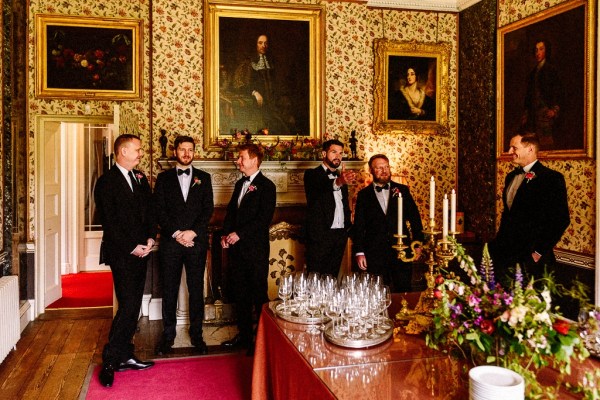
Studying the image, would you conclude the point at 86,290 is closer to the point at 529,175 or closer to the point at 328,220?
the point at 328,220

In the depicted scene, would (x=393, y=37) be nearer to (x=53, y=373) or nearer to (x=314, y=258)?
(x=314, y=258)

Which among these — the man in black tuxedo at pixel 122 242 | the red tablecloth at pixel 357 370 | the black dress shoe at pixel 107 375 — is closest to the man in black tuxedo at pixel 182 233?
the man in black tuxedo at pixel 122 242

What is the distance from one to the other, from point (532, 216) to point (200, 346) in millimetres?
2723

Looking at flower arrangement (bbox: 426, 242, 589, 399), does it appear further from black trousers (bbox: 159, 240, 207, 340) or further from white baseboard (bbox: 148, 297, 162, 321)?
white baseboard (bbox: 148, 297, 162, 321)

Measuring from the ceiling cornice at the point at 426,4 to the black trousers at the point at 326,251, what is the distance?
3166 millimetres

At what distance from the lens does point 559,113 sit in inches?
183

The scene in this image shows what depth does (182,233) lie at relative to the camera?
424 cm

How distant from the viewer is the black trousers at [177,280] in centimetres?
426

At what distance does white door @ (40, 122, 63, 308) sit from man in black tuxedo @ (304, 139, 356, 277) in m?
3.08

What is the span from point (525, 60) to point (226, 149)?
3126 millimetres

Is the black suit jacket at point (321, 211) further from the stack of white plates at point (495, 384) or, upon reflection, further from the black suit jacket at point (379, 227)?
the stack of white plates at point (495, 384)

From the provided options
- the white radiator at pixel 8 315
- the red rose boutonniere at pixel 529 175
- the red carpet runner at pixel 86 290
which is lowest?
the red carpet runner at pixel 86 290

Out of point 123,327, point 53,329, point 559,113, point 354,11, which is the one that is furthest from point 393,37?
point 53,329

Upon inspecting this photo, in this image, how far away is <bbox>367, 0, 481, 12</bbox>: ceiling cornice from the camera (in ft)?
20.2
